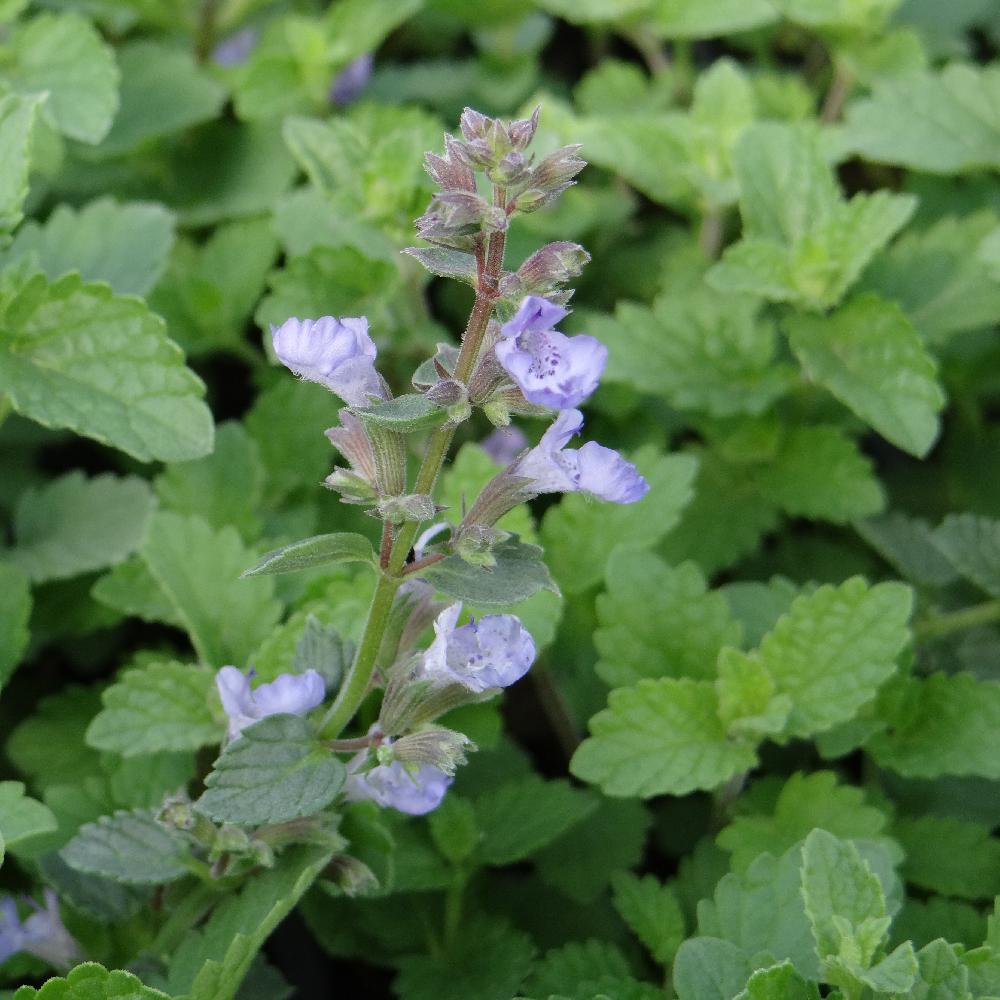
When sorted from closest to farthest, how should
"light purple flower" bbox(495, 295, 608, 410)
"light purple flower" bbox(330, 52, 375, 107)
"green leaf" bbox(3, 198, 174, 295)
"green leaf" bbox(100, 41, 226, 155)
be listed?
1. "light purple flower" bbox(495, 295, 608, 410)
2. "green leaf" bbox(3, 198, 174, 295)
3. "green leaf" bbox(100, 41, 226, 155)
4. "light purple flower" bbox(330, 52, 375, 107)

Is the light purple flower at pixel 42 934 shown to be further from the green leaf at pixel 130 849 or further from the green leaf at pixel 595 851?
the green leaf at pixel 595 851

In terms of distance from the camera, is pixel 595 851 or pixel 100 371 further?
pixel 595 851

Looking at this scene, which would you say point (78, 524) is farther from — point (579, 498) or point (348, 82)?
point (348, 82)

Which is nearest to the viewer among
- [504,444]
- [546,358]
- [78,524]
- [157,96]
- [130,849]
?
[546,358]

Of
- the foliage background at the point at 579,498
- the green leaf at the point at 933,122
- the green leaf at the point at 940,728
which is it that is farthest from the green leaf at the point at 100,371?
the green leaf at the point at 933,122

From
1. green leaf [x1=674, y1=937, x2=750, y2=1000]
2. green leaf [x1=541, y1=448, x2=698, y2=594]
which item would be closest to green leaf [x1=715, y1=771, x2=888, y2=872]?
green leaf [x1=674, y1=937, x2=750, y2=1000]

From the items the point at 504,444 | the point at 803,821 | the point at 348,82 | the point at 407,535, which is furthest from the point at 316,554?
the point at 348,82

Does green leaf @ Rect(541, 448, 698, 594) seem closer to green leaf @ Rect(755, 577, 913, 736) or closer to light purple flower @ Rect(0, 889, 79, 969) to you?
green leaf @ Rect(755, 577, 913, 736)
